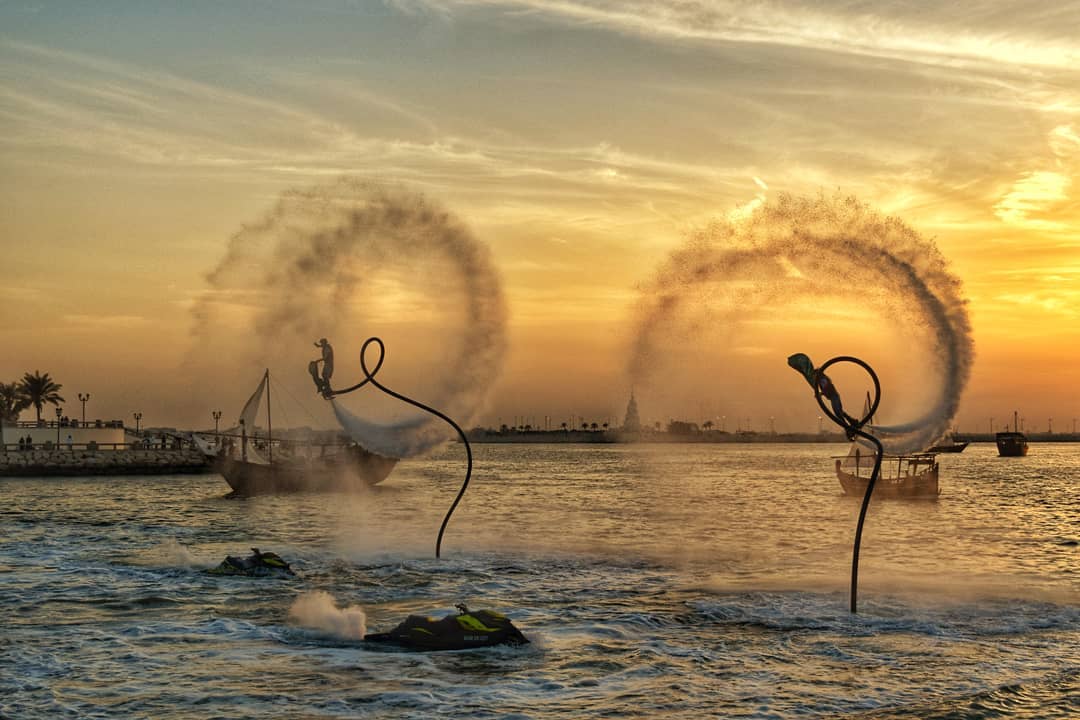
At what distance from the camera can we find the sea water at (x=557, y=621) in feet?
67.4

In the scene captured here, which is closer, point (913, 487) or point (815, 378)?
point (815, 378)

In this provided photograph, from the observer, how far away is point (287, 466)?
100 meters

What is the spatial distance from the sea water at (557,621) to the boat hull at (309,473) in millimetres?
32196

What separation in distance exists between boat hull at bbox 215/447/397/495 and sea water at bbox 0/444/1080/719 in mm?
32196

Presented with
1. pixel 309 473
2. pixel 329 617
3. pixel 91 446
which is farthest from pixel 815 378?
pixel 91 446

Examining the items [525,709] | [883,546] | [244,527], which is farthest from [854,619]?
[244,527]

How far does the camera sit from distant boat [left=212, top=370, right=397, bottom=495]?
96.5m

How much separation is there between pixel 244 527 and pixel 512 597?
3403cm

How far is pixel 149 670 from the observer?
75.5ft

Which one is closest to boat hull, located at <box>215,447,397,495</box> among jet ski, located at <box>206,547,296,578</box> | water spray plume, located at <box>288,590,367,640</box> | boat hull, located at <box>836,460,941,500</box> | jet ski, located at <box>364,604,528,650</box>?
boat hull, located at <box>836,460,941,500</box>

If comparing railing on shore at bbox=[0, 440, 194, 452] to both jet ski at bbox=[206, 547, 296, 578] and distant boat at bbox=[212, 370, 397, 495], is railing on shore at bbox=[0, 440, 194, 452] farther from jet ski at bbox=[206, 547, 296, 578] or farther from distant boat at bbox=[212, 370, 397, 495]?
jet ski at bbox=[206, 547, 296, 578]

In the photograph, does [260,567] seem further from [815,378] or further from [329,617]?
[815,378]

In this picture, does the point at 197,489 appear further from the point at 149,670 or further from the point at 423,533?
the point at 149,670

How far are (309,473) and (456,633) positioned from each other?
82.3 m
